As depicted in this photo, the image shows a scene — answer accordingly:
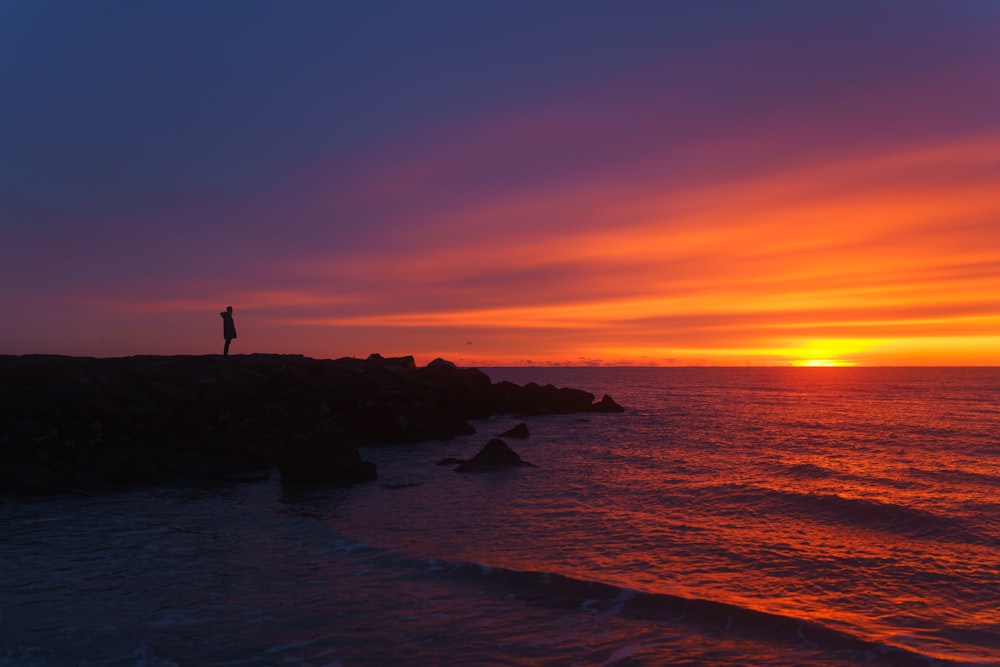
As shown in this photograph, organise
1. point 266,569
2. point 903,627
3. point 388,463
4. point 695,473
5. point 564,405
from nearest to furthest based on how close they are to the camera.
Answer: point 903,627, point 266,569, point 695,473, point 388,463, point 564,405

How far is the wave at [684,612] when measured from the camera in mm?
9414

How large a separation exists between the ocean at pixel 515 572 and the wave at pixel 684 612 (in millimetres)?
46

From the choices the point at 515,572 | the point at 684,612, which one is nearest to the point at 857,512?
the point at 684,612

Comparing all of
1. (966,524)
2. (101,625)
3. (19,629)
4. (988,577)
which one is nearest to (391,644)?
(101,625)

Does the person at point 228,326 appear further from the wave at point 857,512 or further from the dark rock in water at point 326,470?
the wave at point 857,512

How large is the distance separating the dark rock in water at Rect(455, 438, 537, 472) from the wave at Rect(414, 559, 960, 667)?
12233 millimetres

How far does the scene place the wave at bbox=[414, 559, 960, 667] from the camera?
30.9 ft

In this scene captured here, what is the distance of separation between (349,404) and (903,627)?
2930cm

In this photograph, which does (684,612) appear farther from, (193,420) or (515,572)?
(193,420)

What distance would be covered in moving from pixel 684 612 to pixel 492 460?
1559 centimetres

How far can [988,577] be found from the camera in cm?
1297

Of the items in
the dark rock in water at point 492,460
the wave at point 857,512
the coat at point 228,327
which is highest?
the coat at point 228,327

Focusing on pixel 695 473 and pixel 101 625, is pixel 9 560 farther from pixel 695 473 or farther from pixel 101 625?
pixel 695 473

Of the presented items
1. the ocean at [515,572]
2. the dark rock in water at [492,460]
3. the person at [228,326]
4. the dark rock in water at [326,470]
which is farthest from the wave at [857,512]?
the person at [228,326]
